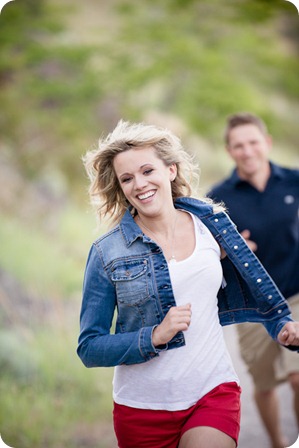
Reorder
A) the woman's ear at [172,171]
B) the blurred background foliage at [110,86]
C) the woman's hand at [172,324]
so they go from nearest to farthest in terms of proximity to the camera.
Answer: the woman's hand at [172,324] → the woman's ear at [172,171] → the blurred background foliage at [110,86]

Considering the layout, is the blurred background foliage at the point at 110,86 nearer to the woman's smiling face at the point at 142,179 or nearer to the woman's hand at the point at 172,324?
the woman's smiling face at the point at 142,179

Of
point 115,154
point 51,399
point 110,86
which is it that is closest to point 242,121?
point 115,154

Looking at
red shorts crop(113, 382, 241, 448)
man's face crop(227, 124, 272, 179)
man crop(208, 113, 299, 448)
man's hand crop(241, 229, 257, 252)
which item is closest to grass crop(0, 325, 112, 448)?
man crop(208, 113, 299, 448)

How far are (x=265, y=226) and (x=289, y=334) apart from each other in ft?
3.60

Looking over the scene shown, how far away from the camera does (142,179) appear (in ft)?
→ 5.98

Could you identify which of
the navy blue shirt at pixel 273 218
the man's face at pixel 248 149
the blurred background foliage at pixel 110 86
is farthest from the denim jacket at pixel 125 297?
the blurred background foliage at pixel 110 86

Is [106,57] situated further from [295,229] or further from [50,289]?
[295,229]

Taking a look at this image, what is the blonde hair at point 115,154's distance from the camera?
6.13 ft

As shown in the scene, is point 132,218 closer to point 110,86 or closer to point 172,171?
point 172,171

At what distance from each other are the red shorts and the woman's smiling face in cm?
55

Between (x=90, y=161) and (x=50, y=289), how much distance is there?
4.54 m

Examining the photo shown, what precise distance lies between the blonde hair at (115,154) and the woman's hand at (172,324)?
411mm

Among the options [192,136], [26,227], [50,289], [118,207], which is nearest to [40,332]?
[50,289]

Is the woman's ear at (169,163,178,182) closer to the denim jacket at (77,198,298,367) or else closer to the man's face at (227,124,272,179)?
the denim jacket at (77,198,298,367)
